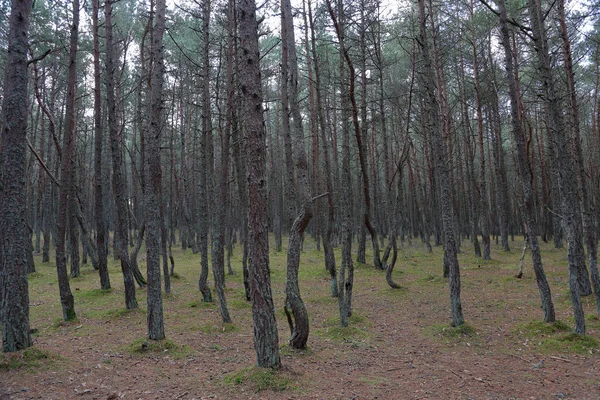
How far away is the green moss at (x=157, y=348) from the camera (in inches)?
241

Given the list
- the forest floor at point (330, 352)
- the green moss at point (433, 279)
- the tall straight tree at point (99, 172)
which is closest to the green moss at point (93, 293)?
the forest floor at point (330, 352)

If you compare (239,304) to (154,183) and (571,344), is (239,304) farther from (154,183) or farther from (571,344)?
(571,344)

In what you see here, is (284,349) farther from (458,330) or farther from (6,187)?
(6,187)

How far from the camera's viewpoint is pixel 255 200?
4.67m

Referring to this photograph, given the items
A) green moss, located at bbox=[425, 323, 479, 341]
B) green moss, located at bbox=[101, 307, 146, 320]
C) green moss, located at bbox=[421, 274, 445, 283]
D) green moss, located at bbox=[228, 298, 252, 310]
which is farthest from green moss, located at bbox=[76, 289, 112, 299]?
green moss, located at bbox=[421, 274, 445, 283]

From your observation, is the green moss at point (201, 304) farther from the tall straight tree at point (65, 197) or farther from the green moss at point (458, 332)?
the green moss at point (458, 332)

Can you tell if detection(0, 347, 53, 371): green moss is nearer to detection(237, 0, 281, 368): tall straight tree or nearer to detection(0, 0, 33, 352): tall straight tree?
detection(0, 0, 33, 352): tall straight tree

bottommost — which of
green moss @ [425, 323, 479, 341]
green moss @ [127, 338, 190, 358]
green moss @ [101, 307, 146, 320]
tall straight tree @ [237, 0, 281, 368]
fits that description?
green moss @ [425, 323, 479, 341]

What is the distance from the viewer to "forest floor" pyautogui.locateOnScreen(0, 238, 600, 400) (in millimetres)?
4637

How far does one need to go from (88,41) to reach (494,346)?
801 inches

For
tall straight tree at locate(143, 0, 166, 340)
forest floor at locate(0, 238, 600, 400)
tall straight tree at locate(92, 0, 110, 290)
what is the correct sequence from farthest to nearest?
tall straight tree at locate(92, 0, 110, 290)
tall straight tree at locate(143, 0, 166, 340)
forest floor at locate(0, 238, 600, 400)

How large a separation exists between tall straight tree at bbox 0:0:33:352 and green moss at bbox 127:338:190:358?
152 cm

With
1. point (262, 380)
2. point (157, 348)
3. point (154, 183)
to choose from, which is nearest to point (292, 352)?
point (262, 380)

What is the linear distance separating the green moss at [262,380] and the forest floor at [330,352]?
1 cm
